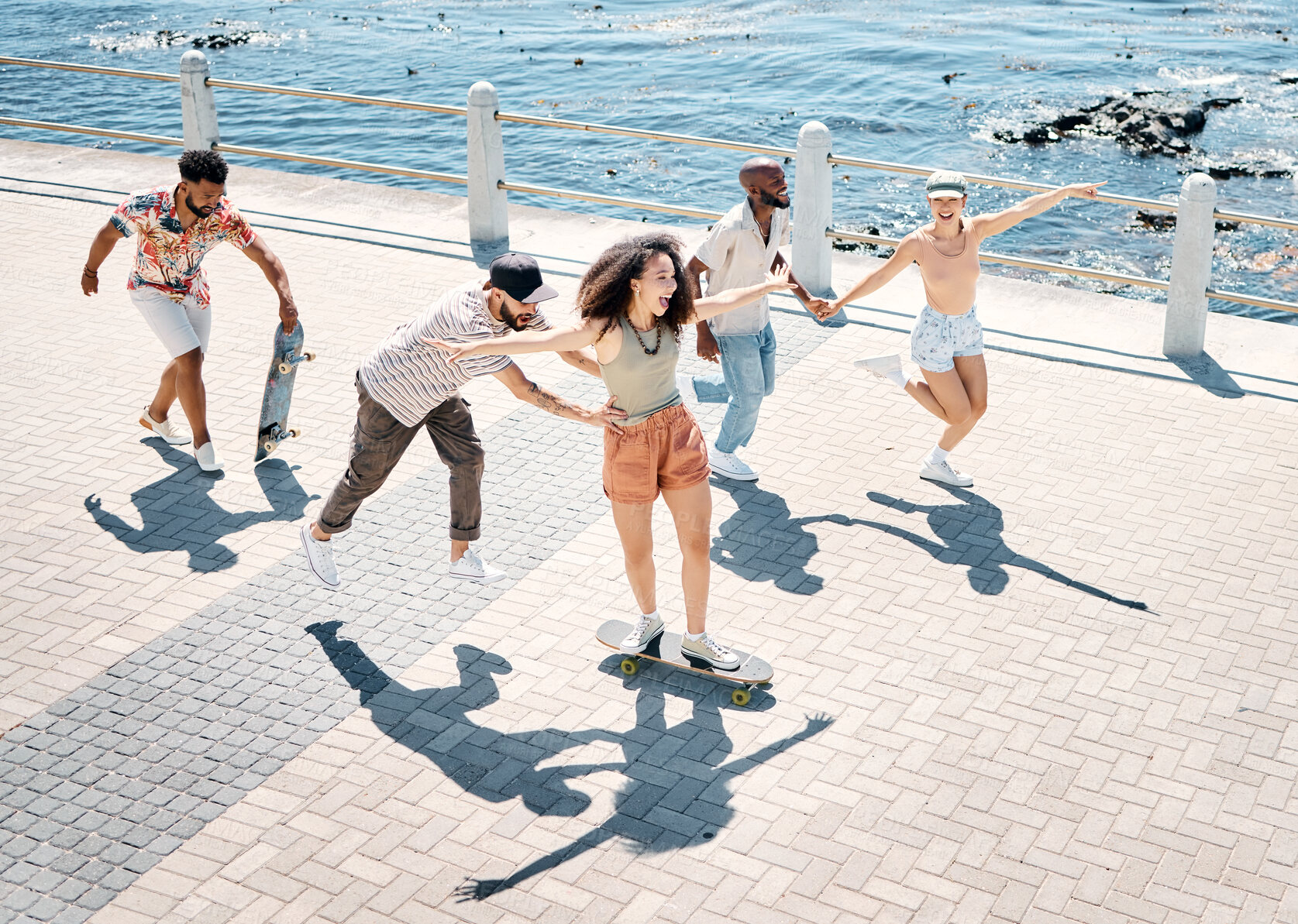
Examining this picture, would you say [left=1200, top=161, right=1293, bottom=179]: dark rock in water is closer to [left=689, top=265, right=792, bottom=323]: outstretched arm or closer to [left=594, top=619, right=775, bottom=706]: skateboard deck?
[left=689, top=265, right=792, bottom=323]: outstretched arm

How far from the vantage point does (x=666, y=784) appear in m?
5.45

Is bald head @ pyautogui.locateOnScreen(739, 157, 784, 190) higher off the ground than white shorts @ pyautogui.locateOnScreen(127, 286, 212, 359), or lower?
higher

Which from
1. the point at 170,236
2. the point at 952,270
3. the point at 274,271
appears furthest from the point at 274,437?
the point at 952,270

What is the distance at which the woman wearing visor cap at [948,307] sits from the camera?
739 centimetres

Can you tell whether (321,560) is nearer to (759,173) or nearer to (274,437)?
(274,437)

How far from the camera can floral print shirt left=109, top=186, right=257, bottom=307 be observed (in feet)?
24.6

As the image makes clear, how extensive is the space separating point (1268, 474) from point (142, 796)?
622 centimetres

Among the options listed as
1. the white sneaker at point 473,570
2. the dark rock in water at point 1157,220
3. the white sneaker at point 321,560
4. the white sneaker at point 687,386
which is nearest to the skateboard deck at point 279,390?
the white sneaker at point 321,560

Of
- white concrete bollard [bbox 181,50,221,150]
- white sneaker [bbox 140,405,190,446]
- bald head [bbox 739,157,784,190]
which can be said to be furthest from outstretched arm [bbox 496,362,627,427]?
white concrete bollard [bbox 181,50,221,150]

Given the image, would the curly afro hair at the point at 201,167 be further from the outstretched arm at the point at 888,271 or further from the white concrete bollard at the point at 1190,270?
the white concrete bollard at the point at 1190,270

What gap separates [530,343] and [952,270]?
3.00 metres

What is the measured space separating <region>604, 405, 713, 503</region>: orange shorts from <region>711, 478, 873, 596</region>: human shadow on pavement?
1.31 meters

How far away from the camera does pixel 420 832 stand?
17.0 ft

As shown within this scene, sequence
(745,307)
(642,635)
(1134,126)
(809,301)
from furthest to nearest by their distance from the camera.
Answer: (1134,126) → (745,307) → (809,301) → (642,635)
